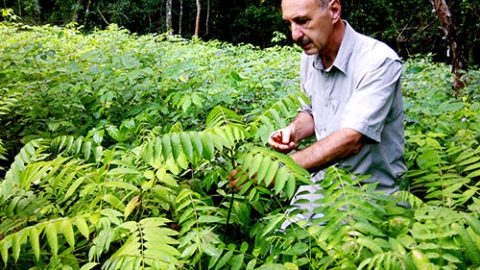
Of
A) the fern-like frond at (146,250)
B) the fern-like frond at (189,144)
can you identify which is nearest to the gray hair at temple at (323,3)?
the fern-like frond at (189,144)

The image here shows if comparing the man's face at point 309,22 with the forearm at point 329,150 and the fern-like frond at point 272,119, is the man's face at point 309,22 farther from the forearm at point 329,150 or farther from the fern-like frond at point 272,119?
the forearm at point 329,150

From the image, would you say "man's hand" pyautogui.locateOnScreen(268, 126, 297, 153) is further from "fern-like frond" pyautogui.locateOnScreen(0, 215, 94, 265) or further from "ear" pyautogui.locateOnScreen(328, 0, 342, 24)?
"fern-like frond" pyautogui.locateOnScreen(0, 215, 94, 265)

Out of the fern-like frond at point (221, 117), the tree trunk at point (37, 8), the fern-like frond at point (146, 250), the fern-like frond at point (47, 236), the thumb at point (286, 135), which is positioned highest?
the fern-like frond at point (221, 117)

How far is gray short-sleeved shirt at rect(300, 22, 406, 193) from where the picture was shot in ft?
5.98

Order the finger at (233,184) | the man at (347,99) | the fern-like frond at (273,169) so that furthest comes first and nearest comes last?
the man at (347,99) → the finger at (233,184) → the fern-like frond at (273,169)

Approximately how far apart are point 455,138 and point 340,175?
1368 mm

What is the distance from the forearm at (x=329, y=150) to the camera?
1.74m

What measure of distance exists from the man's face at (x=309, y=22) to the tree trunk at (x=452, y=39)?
11.3 feet

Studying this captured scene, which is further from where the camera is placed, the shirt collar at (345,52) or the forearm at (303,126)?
the forearm at (303,126)

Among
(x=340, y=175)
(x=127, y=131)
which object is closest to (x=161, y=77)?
(x=127, y=131)

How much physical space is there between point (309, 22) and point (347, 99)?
0.43 metres

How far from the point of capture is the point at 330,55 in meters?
2.13

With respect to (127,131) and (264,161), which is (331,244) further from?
(127,131)

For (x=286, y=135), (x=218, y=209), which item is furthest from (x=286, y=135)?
(x=218, y=209)
